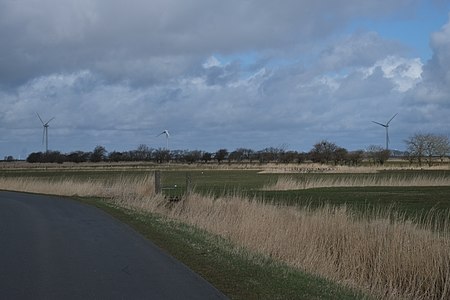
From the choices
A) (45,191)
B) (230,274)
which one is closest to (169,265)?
(230,274)

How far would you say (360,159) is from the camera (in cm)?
12875

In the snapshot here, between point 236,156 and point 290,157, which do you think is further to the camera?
point 236,156

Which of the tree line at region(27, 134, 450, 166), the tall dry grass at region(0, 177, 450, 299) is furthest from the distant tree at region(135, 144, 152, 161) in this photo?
the tall dry grass at region(0, 177, 450, 299)

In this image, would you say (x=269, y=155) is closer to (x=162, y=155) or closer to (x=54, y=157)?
(x=162, y=155)

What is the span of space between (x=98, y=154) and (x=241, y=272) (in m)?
163

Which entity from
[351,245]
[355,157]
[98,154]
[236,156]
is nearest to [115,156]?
[98,154]

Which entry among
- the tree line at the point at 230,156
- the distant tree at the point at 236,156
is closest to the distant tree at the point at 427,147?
the tree line at the point at 230,156

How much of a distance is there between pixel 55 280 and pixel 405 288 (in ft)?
25.7

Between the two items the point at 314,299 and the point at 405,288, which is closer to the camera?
the point at 314,299

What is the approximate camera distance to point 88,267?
34.7 feet

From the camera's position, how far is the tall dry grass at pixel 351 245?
12.8 metres

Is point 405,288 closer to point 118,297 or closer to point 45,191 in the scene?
point 118,297

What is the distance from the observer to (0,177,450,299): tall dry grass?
1276cm

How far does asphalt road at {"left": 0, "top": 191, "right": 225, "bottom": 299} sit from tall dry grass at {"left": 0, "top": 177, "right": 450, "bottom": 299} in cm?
346
